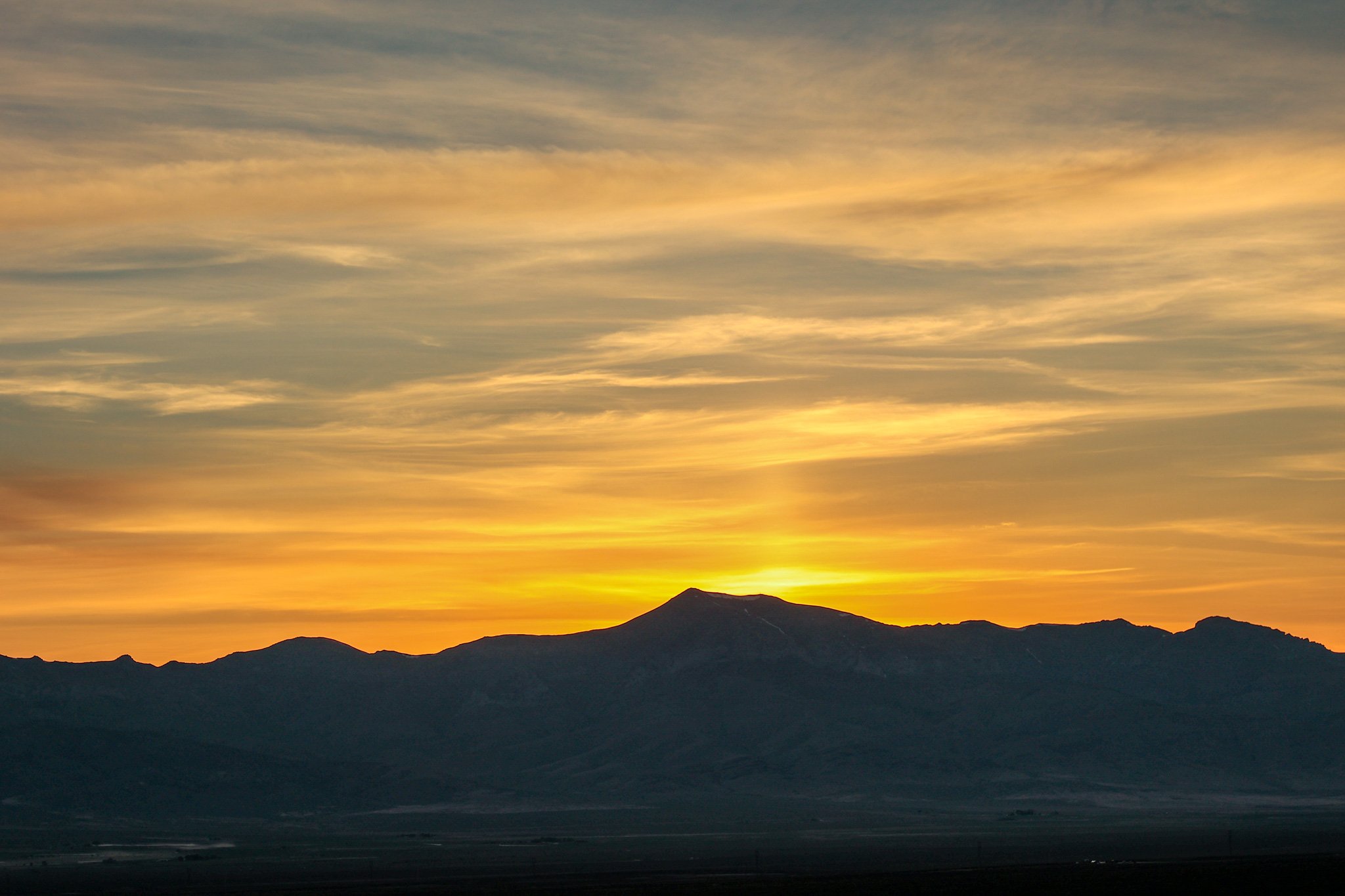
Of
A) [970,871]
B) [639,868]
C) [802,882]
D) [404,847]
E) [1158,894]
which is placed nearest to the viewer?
[1158,894]

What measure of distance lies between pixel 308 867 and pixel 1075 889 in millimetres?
73564

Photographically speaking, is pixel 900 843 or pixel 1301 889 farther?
pixel 900 843

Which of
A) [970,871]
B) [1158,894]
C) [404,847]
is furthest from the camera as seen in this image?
[404,847]

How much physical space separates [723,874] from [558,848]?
54838 millimetres

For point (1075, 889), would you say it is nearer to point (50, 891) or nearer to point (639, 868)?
point (639, 868)

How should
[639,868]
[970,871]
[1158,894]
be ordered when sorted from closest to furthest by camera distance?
[1158,894], [970,871], [639,868]

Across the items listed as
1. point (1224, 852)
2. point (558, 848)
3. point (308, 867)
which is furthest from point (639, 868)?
point (1224, 852)

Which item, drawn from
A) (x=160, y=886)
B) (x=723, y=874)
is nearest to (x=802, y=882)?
(x=723, y=874)

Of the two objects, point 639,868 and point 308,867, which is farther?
point 308,867

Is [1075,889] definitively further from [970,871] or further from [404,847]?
[404,847]

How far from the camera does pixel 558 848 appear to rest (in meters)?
181

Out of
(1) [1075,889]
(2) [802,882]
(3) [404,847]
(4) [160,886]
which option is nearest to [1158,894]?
(1) [1075,889]

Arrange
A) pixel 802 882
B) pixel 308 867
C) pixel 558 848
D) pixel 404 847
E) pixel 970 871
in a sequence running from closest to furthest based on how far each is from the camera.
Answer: pixel 802 882 → pixel 970 871 → pixel 308 867 → pixel 558 848 → pixel 404 847

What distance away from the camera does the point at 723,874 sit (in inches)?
5089
